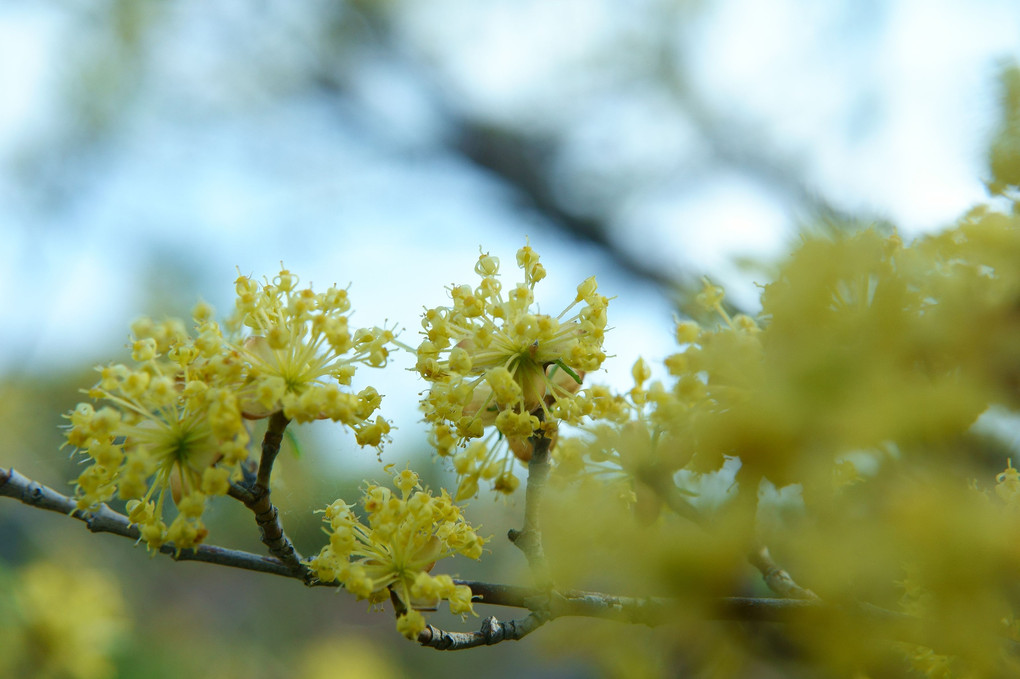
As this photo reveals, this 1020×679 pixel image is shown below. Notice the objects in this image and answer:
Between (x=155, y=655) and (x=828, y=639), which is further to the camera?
(x=155, y=655)

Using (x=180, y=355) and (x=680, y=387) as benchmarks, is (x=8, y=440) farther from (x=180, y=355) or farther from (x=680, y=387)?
(x=680, y=387)

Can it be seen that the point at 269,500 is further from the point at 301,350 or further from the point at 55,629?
the point at 55,629

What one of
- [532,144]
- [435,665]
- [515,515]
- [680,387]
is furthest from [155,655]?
[680,387]

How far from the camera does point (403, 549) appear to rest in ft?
1.95

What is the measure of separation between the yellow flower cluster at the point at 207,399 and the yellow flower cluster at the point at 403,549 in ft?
0.21

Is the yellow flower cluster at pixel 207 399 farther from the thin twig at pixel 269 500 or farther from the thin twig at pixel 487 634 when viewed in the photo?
the thin twig at pixel 487 634

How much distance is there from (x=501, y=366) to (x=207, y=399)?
9.5 inches

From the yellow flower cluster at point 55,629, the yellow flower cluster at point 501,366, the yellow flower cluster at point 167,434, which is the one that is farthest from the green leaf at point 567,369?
the yellow flower cluster at point 55,629

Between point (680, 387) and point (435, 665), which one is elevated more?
point (680, 387)

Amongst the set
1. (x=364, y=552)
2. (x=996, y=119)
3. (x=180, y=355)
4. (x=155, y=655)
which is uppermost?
(x=996, y=119)

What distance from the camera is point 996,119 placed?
57 cm

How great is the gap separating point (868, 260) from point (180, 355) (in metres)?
0.49

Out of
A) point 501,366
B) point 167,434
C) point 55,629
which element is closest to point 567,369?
point 501,366

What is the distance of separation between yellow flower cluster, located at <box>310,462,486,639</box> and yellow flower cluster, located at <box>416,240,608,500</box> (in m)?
0.04
